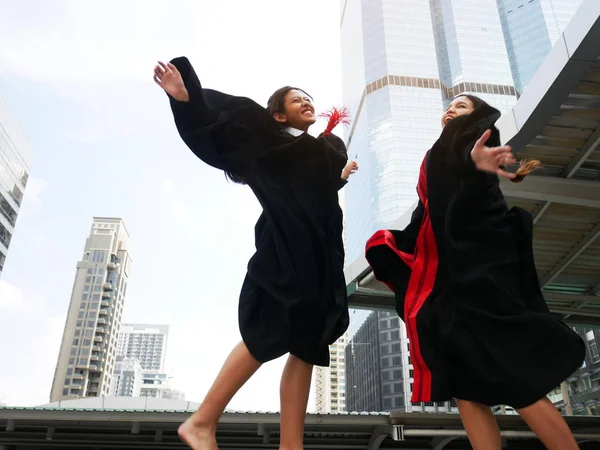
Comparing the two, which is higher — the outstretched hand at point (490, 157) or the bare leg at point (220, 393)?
the outstretched hand at point (490, 157)

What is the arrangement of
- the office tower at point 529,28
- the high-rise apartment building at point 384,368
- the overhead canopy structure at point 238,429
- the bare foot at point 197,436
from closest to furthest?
the bare foot at point 197,436, the overhead canopy structure at point 238,429, the high-rise apartment building at point 384,368, the office tower at point 529,28

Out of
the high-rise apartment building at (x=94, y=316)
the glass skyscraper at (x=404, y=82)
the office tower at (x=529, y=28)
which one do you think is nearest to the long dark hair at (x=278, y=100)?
the glass skyscraper at (x=404, y=82)

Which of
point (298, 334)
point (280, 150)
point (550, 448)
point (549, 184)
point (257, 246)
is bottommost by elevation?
point (550, 448)

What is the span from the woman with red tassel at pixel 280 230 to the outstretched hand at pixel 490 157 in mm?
619

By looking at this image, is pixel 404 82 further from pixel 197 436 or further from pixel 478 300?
pixel 197 436

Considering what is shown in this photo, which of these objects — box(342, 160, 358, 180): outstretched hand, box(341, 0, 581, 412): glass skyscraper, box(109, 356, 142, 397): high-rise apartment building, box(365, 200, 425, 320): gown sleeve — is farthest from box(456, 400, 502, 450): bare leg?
box(109, 356, 142, 397): high-rise apartment building

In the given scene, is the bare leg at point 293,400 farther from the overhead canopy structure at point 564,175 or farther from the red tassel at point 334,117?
the overhead canopy structure at point 564,175

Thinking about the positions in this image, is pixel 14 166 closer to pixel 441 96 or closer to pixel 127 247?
pixel 127 247

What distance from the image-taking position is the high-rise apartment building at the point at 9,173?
43469 millimetres

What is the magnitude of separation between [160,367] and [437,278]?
16836cm

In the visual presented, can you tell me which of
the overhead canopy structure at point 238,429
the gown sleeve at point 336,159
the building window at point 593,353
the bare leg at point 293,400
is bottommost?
→ the bare leg at point 293,400

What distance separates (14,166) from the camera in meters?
46.2

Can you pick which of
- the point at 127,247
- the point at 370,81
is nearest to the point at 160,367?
the point at 127,247

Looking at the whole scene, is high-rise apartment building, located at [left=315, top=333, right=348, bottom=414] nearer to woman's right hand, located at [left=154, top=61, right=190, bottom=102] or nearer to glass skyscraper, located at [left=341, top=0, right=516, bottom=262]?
glass skyscraper, located at [left=341, top=0, right=516, bottom=262]
